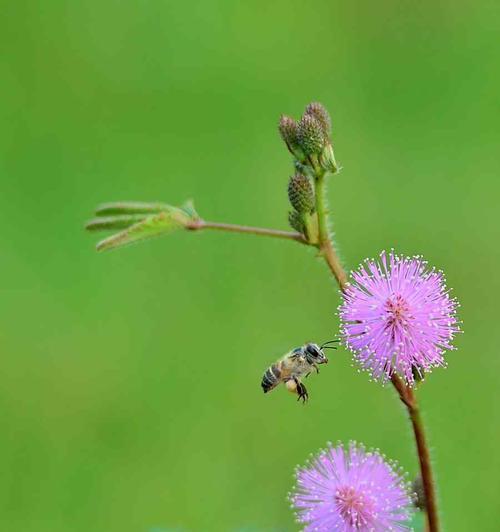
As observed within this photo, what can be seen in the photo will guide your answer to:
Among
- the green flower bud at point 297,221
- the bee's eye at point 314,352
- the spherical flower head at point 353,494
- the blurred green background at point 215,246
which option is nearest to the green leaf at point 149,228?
the green flower bud at point 297,221

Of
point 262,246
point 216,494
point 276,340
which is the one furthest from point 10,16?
point 216,494

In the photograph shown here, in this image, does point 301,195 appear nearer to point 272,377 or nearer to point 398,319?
point 398,319

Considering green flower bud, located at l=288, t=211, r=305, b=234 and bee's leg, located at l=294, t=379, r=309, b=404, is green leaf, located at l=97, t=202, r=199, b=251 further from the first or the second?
bee's leg, located at l=294, t=379, r=309, b=404

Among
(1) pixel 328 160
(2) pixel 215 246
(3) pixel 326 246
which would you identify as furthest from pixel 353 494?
(2) pixel 215 246

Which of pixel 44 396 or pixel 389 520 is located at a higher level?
pixel 44 396

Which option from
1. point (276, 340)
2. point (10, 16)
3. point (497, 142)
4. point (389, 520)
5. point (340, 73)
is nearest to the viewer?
point (389, 520)

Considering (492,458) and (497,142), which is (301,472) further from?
(497,142)

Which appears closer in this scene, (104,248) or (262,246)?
(104,248)
